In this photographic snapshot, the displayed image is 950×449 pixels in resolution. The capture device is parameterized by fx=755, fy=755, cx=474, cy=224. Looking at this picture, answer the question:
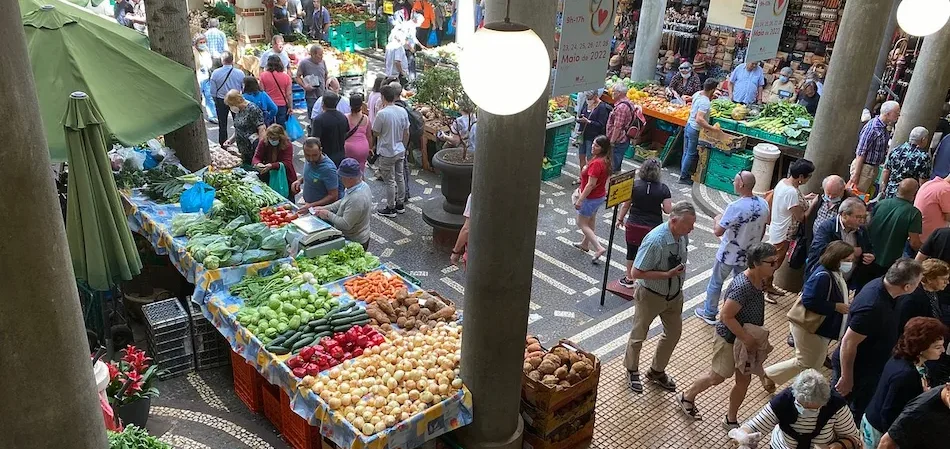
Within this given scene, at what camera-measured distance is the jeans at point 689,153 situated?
12.2 metres

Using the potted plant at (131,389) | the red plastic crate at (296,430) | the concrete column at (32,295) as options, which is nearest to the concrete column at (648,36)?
the red plastic crate at (296,430)

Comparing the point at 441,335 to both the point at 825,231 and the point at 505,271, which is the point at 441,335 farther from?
the point at 825,231

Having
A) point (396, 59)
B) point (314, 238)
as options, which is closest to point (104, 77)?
point (314, 238)

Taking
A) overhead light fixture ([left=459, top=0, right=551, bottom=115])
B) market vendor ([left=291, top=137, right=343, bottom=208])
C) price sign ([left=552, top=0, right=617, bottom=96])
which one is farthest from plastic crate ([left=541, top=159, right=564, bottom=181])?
overhead light fixture ([left=459, top=0, right=551, bottom=115])

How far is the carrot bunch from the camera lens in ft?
21.0

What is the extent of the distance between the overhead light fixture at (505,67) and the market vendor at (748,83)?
35.3 ft

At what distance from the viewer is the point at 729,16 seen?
1667 cm

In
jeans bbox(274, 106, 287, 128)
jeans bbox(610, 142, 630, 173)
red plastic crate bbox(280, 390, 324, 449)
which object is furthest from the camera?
jeans bbox(274, 106, 287, 128)

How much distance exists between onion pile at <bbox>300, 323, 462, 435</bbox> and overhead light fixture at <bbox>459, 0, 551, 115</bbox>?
241 centimetres

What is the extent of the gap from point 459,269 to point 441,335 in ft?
10.7

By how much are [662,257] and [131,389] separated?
168 inches

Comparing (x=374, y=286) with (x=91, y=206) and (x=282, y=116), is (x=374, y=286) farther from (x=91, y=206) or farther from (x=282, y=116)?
(x=282, y=116)

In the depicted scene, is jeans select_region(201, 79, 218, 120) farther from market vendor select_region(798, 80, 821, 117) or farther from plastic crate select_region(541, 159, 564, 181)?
market vendor select_region(798, 80, 821, 117)

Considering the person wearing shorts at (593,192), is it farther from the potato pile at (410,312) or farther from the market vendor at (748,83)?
the market vendor at (748,83)
